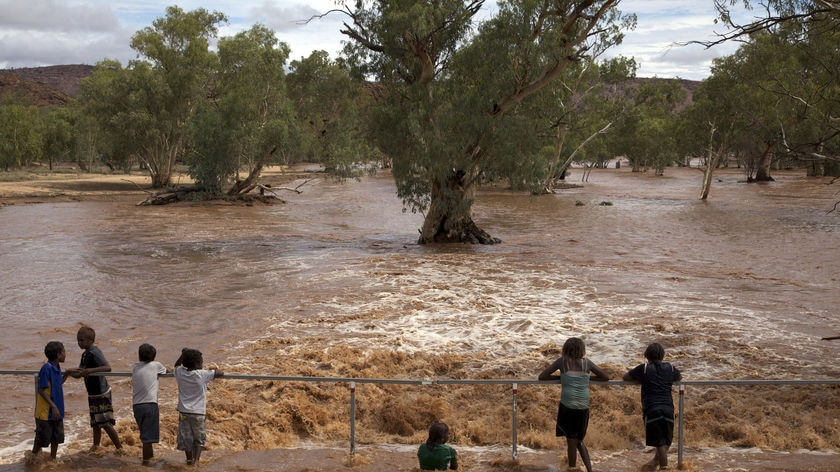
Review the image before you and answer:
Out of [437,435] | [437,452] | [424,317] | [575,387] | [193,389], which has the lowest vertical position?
[424,317]

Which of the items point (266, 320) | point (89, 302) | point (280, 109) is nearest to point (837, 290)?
point (266, 320)

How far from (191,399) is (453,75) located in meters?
19.2

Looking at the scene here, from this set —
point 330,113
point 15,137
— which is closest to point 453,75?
point 15,137

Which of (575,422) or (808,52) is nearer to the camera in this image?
(575,422)

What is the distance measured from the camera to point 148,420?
6.89 meters

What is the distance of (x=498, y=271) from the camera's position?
2055 cm

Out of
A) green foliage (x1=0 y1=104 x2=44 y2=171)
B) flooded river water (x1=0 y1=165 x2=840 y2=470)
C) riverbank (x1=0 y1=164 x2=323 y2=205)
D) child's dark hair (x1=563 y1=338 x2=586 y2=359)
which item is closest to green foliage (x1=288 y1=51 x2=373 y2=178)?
flooded river water (x1=0 y1=165 x2=840 y2=470)

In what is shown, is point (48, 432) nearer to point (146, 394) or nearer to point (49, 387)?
point (49, 387)

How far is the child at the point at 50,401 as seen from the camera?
678 centimetres

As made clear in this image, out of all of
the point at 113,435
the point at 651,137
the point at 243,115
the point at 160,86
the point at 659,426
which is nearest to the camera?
the point at 659,426

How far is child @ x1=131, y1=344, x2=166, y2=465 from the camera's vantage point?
6.86 m

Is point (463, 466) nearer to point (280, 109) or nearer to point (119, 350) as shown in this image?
point (119, 350)

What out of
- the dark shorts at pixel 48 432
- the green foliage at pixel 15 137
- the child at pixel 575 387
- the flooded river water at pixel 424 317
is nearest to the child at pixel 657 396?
the child at pixel 575 387

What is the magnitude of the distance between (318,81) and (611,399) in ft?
237
